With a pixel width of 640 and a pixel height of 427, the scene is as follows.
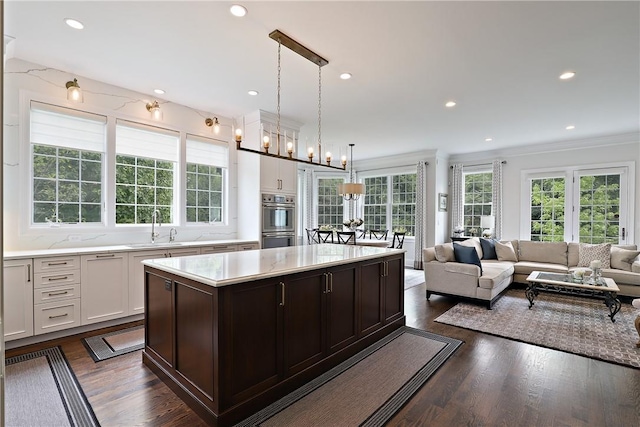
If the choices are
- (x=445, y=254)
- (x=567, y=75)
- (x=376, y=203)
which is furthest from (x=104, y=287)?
(x=376, y=203)

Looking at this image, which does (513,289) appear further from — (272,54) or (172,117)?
(172,117)

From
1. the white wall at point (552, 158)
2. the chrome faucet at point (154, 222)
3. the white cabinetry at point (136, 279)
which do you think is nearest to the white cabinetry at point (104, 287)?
the white cabinetry at point (136, 279)

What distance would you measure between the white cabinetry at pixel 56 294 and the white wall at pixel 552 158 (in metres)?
7.84

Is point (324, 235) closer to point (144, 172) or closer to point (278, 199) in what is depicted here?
point (278, 199)

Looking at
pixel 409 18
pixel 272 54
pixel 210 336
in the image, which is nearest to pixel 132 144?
pixel 272 54

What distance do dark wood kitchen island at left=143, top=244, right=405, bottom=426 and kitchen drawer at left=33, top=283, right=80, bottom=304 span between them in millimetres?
1296

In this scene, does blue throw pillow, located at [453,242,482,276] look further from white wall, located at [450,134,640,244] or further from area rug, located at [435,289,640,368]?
white wall, located at [450,134,640,244]

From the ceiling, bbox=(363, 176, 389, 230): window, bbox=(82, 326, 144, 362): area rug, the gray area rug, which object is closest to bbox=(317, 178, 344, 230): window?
bbox=(363, 176, 389, 230): window

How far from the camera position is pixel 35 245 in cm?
349

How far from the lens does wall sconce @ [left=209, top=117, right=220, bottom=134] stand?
4.95m

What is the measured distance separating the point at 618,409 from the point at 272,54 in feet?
13.2

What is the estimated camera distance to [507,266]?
5.36m

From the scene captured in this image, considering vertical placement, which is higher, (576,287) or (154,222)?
(154,222)

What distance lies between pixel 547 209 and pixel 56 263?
27.6ft
